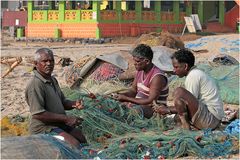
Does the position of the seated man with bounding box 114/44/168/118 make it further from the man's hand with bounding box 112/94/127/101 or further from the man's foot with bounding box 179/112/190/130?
the man's foot with bounding box 179/112/190/130

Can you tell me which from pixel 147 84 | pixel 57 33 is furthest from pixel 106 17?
pixel 147 84

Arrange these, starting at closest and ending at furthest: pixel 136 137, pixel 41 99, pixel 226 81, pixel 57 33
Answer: pixel 41 99 < pixel 136 137 < pixel 226 81 < pixel 57 33

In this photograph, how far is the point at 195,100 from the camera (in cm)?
650

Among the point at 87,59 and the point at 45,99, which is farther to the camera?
the point at 87,59

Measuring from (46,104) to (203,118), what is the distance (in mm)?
1875

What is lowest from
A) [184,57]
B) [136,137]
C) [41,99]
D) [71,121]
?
[136,137]

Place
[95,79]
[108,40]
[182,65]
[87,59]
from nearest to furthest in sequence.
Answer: [182,65], [95,79], [87,59], [108,40]

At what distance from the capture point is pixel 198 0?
29969 millimetres

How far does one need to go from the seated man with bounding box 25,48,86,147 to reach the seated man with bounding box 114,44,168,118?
1.29 meters

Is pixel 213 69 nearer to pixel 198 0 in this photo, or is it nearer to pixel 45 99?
pixel 45 99

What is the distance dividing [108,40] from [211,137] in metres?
19.9

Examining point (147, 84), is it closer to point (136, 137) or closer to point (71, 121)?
point (136, 137)

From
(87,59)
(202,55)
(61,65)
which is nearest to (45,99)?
(87,59)

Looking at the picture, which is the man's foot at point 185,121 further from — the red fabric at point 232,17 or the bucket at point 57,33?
the red fabric at point 232,17
